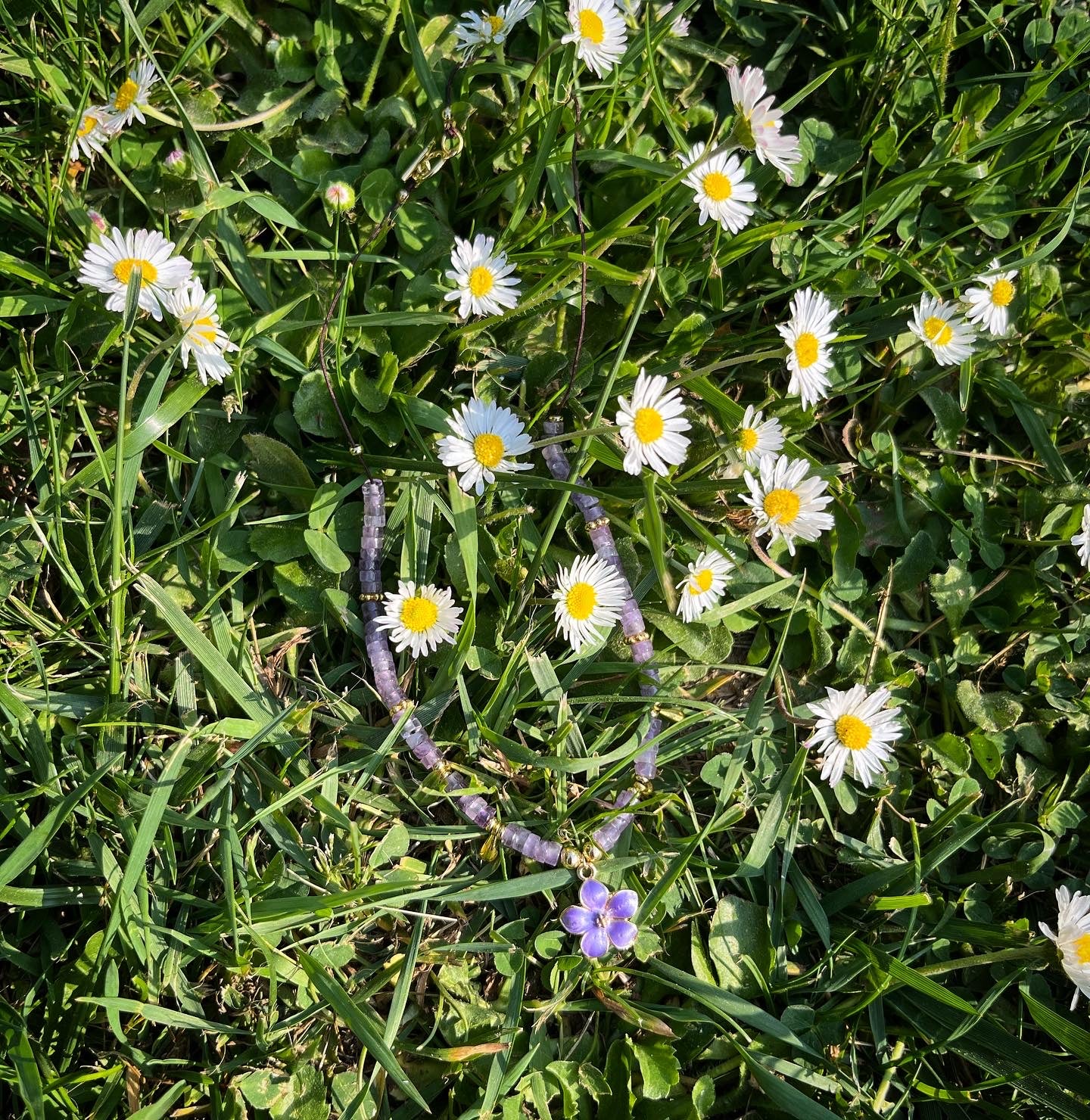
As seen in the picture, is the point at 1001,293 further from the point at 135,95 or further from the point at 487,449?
the point at 135,95

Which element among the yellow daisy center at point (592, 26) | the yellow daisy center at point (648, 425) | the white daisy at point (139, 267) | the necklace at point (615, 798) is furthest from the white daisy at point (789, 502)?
the white daisy at point (139, 267)

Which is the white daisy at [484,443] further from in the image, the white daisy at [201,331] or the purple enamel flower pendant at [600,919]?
the purple enamel flower pendant at [600,919]

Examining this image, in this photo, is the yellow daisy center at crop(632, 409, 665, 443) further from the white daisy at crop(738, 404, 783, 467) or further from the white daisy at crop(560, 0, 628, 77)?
the white daisy at crop(560, 0, 628, 77)

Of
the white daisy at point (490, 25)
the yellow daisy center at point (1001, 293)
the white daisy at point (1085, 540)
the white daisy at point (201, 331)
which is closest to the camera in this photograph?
the white daisy at point (201, 331)

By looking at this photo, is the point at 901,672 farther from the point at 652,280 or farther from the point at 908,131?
the point at 908,131

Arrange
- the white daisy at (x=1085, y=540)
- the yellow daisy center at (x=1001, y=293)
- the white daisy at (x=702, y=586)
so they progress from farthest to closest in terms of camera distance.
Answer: the yellow daisy center at (x=1001, y=293), the white daisy at (x=1085, y=540), the white daisy at (x=702, y=586)

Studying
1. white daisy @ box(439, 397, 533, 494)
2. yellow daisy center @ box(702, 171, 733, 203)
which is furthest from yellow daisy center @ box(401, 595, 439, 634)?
yellow daisy center @ box(702, 171, 733, 203)

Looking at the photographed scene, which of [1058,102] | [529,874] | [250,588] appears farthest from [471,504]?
[1058,102]
